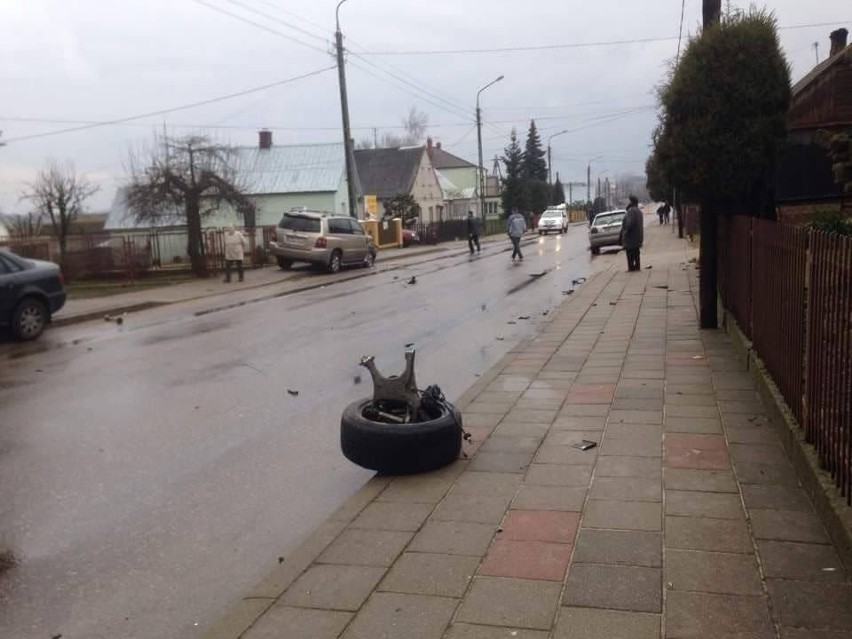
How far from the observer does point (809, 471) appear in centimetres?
480

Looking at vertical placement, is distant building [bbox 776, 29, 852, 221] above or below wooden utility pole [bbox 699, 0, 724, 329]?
above

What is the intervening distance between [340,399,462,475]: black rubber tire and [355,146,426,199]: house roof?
2558 inches

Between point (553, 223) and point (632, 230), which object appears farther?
point (553, 223)

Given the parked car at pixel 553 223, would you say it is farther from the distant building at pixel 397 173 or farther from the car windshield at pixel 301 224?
the car windshield at pixel 301 224

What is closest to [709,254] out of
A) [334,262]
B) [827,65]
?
[827,65]

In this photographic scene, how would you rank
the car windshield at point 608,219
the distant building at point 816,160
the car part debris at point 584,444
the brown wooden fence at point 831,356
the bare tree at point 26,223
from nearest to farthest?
the brown wooden fence at point 831,356 → the car part debris at point 584,444 → the distant building at point 816,160 → the car windshield at point 608,219 → the bare tree at point 26,223

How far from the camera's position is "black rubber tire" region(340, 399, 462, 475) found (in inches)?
222

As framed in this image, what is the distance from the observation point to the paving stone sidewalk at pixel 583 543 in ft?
11.9

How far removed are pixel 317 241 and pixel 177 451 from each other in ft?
67.4

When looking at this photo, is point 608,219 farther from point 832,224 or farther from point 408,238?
point 832,224

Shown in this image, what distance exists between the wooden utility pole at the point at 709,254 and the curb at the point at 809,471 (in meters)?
3.72

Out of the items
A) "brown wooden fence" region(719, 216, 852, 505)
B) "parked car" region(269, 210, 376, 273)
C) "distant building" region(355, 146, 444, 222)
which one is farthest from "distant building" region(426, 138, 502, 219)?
"brown wooden fence" region(719, 216, 852, 505)

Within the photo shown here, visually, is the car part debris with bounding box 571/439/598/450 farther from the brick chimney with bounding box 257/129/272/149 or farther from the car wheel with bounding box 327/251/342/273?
the brick chimney with bounding box 257/129/272/149

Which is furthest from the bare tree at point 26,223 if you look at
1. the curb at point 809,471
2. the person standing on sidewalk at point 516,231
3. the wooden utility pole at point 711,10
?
the curb at point 809,471
